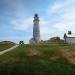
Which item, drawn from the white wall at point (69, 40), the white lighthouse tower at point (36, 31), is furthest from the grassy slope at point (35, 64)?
the white lighthouse tower at point (36, 31)

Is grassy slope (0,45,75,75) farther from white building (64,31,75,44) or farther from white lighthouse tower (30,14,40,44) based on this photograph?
white lighthouse tower (30,14,40,44)

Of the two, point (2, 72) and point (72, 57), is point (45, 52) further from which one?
point (2, 72)

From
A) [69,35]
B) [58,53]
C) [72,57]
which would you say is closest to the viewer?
[72,57]

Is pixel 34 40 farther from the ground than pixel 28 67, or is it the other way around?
pixel 34 40

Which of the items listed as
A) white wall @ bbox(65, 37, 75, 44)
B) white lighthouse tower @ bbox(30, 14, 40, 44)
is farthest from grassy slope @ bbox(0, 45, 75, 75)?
white lighthouse tower @ bbox(30, 14, 40, 44)

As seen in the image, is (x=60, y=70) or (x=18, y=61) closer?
(x=60, y=70)

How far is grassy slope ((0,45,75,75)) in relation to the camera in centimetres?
3884

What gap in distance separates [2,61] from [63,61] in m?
10.9

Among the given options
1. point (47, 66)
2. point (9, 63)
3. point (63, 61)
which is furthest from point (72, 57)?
point (9, 63)

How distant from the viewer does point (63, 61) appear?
149ft

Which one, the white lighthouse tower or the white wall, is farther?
the white lighthouse tower

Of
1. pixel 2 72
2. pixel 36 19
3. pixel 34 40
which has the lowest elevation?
pixel 2 72

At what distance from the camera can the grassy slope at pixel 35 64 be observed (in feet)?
127

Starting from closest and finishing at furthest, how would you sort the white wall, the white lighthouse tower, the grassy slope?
the grassy slope, the white wall, the white lighthouse tower
